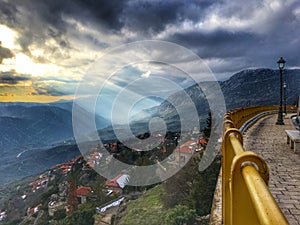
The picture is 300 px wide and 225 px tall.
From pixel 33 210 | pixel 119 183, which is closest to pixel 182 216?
pixel 119 183

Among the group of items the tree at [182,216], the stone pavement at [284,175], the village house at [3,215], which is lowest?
the village house at [3,215]

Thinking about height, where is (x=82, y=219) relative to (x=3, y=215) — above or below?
above

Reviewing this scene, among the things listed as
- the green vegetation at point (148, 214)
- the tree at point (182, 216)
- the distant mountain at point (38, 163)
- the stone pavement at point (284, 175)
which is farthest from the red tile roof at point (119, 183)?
the distant mountain at point (38, 163)

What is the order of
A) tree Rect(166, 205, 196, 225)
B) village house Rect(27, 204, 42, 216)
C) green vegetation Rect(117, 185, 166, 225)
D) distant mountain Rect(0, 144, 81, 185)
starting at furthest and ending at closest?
1. distant mountain Rect(0, 144, 81, 185)
2. village house Rect(27, 204, 42, 216)
3. green vegetation Rect(117, 185, 166, 225)
4. tree Rect(166, 205, 196, 225)

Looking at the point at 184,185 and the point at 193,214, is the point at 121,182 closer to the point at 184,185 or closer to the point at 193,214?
the point at 184,185

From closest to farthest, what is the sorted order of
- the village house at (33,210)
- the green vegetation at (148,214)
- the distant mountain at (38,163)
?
the green vegetation at (148,214) → the village house at (33,210) → the distant mountain at (38,163)

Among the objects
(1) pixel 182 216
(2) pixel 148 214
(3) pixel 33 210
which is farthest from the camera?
(3) pixel 33 210

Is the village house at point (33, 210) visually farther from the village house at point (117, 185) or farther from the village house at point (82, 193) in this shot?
the village house at point (117, 185)

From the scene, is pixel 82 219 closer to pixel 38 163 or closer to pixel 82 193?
pixel 82 193

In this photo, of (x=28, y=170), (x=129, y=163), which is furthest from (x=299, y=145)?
(x=28, y=170)

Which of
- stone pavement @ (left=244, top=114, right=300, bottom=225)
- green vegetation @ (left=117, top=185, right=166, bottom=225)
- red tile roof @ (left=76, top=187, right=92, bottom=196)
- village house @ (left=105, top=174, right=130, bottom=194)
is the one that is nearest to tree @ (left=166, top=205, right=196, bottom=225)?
green vegetation @ (left=117, top=185, right=166, bottom=225)

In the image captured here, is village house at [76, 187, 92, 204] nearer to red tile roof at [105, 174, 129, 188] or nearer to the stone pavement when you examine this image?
red tile roof at [105, 174, 129, 188]
